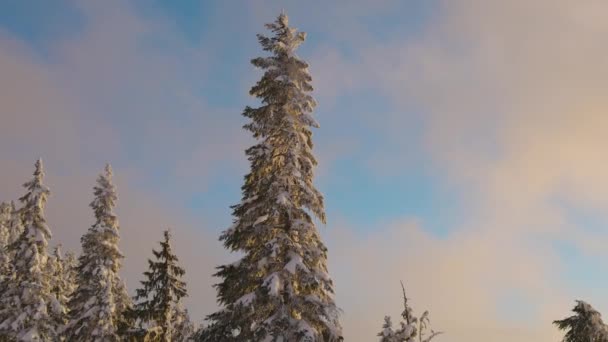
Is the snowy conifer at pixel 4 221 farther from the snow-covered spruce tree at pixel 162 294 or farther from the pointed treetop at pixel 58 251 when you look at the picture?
the snow-covered spruce tree at pixel 162 294

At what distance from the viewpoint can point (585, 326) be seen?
27.8 metres

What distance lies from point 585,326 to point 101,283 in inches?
1136

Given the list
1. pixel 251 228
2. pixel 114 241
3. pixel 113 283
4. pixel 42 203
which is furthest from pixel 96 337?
pixel 251 228

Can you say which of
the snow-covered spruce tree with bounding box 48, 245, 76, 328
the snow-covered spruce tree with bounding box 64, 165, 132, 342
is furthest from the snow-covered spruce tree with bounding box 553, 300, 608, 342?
the snow-covered spruce tree with bounding box 48, 245, 76, 328

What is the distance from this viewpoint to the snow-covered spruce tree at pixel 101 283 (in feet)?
112

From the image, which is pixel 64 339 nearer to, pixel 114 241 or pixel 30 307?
pixel 30 307

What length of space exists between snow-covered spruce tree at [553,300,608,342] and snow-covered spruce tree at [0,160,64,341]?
30.1 metres

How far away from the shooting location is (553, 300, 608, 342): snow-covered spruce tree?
90.4ft

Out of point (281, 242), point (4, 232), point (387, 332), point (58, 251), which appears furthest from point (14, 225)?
point (281, 242)

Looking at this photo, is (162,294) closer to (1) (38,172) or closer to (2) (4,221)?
(1) (38,172)

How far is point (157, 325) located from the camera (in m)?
29.6

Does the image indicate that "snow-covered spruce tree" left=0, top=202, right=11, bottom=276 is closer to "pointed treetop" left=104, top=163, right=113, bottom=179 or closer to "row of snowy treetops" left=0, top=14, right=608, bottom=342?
"pointed treetop" left=104, top=163, right=113, bottom=179

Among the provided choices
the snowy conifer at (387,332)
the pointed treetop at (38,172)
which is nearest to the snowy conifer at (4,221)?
the pointed treetop at (38,172)

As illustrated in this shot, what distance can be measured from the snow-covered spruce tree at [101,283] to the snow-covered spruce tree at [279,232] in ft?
59.3
